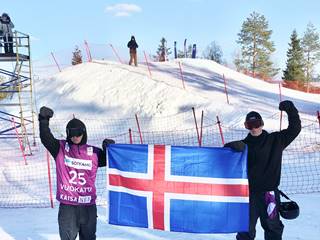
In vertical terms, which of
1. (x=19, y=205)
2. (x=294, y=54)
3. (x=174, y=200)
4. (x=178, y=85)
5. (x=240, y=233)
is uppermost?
(x=294, y=54)

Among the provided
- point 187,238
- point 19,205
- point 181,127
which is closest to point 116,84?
point 181,127

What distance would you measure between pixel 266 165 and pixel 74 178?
1.94 metres

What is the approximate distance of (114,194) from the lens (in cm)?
477

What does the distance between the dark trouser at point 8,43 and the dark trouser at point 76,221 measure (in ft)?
38.4

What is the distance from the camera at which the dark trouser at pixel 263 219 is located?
13.8ft

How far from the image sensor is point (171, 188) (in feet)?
15.4

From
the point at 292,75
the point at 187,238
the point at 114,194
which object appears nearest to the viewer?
the point at 114,194

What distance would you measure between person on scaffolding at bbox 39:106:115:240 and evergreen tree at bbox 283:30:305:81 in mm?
51146

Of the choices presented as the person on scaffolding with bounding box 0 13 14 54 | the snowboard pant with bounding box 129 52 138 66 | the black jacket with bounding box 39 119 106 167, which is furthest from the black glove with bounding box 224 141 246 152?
the snowboard pant with bounding box 129 52 138 66

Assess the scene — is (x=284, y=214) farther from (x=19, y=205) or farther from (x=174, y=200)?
(x=19, y=205)

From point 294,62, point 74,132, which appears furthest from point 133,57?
point 294,62

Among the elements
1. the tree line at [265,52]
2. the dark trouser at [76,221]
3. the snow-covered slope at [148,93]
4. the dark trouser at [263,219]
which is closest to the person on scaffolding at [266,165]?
the dark trouser at [263,219]

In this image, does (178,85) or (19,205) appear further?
(178,85)

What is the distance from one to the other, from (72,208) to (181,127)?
1326cm
